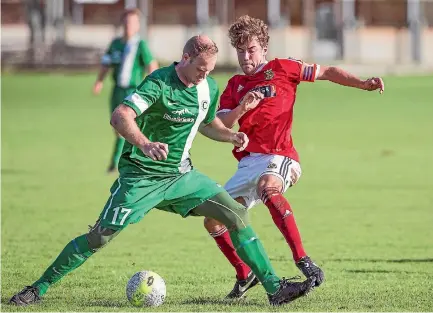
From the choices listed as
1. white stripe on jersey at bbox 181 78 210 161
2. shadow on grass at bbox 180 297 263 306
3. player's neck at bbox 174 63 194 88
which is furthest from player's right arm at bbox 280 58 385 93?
shadow on grass at bbox 180 297 263 306

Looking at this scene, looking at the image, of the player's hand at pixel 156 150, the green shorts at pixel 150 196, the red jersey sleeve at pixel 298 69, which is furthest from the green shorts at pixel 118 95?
the player's hand at pixel 156 150

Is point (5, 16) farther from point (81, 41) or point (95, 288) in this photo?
point (95, 288)

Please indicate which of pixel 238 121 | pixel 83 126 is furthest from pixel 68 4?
pixel 238 121

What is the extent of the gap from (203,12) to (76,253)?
42.6m

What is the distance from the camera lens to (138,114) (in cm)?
745

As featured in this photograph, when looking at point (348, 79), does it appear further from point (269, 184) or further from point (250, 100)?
point (269, 184)

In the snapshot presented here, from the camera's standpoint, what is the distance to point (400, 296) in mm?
A: 8305

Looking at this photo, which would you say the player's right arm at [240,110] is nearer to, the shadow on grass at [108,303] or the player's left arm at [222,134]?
the player's left arm at [222,134]

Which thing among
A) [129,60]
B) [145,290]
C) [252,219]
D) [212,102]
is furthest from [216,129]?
[129,60]

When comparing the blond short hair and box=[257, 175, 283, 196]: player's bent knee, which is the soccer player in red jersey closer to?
box=[257, 175, 283, 196]: player's bent knee

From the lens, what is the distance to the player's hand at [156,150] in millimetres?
7145

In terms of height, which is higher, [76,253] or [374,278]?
[76,253]

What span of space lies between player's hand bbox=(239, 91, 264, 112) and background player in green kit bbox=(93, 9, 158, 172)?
27.6 ft

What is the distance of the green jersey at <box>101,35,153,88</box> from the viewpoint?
54.7 ft
